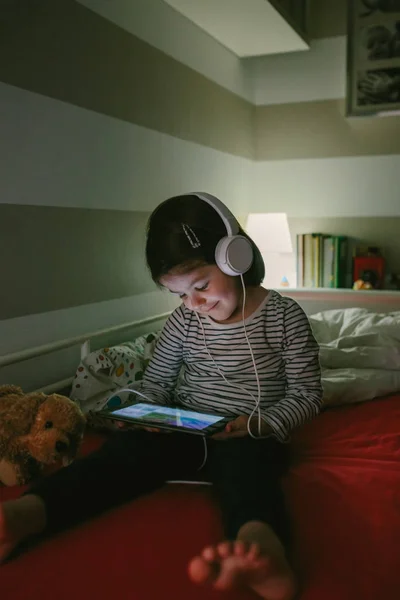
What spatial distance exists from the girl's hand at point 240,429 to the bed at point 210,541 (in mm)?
111

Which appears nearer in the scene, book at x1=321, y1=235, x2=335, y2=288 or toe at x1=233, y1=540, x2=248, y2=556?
toe at x1=233, y1=540, x2=248, y2=556

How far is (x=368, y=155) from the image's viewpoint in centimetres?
277

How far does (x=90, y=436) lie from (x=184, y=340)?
0.35 meters

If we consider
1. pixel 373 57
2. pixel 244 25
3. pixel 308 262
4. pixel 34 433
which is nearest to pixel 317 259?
pixel 308 262

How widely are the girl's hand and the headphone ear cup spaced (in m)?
0.32

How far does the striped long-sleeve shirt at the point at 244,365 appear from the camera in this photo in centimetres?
132

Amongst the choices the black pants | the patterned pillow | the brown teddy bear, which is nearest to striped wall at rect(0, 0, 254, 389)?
the patterned pillow

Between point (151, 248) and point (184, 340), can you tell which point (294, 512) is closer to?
point (184, 340)

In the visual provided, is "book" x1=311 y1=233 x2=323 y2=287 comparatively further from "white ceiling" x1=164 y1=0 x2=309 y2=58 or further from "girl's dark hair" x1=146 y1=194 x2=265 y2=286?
"girl's dark hair" x1=146 y1=194 x2=265 y2=286

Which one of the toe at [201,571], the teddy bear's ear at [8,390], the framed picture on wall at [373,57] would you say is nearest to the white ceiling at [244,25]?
the framed picture on wall at [373,57]

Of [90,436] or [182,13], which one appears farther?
[182,13]

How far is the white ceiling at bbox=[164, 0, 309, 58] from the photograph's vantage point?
7.00 feet

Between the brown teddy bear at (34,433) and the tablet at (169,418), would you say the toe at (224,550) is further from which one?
the brown teddy bear at (34,433)

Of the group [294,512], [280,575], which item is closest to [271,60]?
[294,512]
